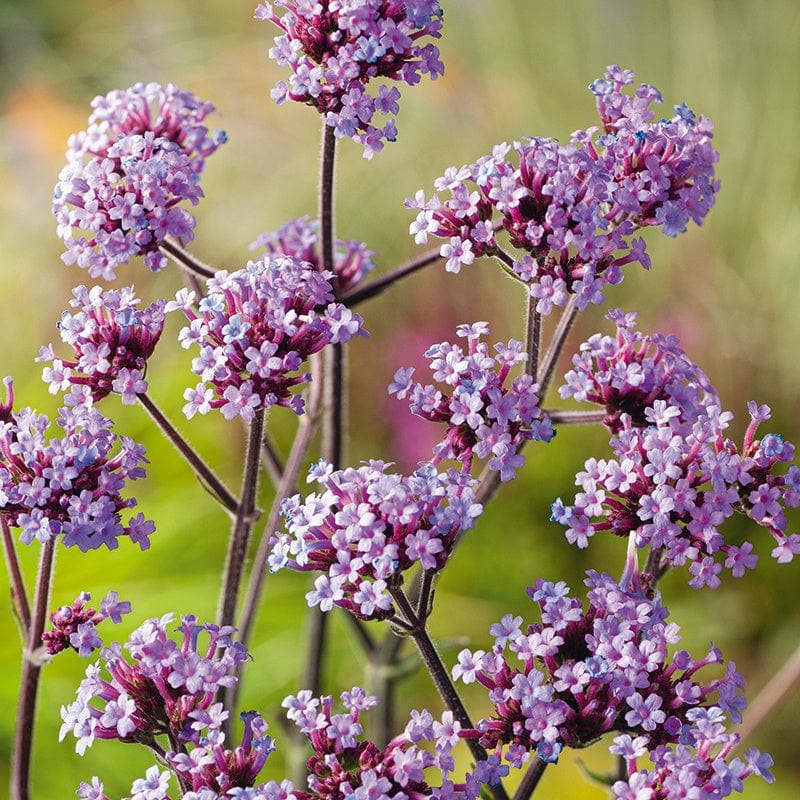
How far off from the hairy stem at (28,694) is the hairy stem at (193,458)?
9cm

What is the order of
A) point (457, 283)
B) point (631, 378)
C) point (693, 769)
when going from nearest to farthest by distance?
point (693, 769), point (631, 378), point (457, 283)

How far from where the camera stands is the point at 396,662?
790 mm

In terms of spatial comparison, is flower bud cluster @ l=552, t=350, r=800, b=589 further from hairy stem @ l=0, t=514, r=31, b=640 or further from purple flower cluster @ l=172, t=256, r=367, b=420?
hairy stem @ l=0, t=514, r=31, b=640

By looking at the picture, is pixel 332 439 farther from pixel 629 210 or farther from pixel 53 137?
pixel 53 137

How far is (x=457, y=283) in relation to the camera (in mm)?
2002

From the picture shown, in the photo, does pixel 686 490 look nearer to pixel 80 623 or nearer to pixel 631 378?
pixel 631 378

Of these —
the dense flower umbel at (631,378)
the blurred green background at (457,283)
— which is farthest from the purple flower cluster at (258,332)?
the blurred green background at (457,283)

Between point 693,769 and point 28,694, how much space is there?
0.36 m

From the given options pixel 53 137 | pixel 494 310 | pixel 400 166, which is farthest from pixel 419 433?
pixel 53 137

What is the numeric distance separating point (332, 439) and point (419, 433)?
0.91 metres

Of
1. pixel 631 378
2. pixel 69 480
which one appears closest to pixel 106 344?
pixel 69 480

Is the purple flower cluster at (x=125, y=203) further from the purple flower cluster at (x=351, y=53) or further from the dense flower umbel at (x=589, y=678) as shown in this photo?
the dense flower umbel at (x=589, y=678)

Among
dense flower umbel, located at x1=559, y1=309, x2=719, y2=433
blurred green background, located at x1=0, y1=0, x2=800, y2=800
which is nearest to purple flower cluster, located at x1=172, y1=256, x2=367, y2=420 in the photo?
dense flower umbel, located at x1=559, y1=309, x2=719, y2=433

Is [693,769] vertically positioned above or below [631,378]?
below
